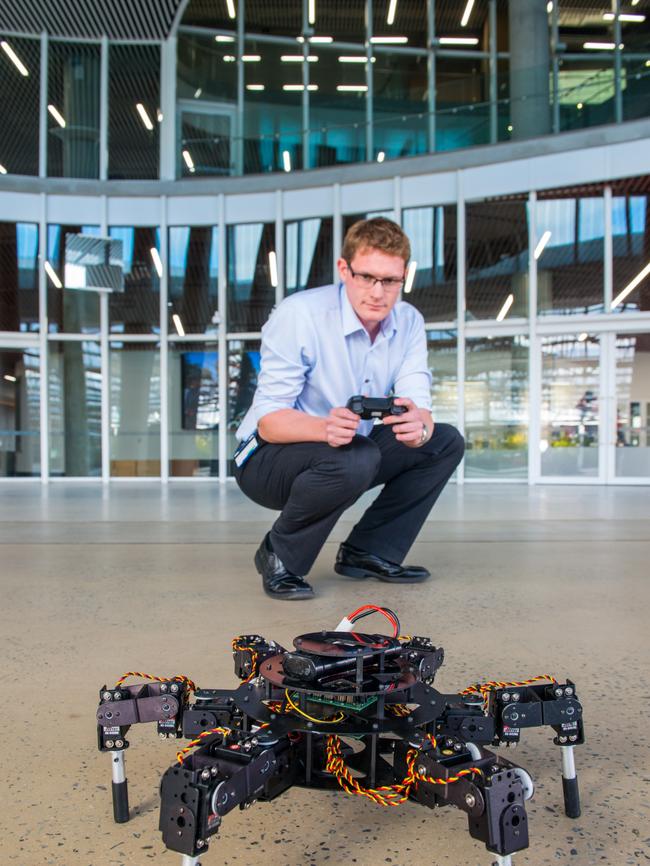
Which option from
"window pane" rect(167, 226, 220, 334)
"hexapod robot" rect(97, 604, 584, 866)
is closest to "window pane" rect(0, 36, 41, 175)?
"window pane" rect(167, 226, 220, 334)

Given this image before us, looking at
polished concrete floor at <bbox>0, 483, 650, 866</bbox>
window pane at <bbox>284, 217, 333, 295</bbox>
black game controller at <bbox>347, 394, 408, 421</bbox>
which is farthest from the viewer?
window pane at <bbox>284, 217, 333, 295</bbox>

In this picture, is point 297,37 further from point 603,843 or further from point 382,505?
point 603,843

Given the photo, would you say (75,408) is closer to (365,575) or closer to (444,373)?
(444,373)

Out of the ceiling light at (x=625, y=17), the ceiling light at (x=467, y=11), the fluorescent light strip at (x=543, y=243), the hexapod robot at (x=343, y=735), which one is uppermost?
the ceiling light at (x=467, y=11)

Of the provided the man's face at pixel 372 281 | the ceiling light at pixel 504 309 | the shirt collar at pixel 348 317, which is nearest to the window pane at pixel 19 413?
the ceiling light at pixel 504 309

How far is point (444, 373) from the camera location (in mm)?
11344

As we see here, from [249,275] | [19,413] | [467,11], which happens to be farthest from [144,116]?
[467,11]

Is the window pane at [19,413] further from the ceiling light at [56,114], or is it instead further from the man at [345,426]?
the man at [345,426]

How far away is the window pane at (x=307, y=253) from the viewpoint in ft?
39.5

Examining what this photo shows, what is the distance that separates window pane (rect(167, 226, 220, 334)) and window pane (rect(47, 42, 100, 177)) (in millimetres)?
2028

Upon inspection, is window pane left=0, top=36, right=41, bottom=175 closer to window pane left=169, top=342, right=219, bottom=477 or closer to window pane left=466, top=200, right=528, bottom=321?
window pane left=169, top=342, right=219, bottom=477

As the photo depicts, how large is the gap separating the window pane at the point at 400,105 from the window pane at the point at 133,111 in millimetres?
3883

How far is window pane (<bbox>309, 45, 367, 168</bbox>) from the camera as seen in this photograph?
1214 cm

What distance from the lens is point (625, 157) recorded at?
10.3m
